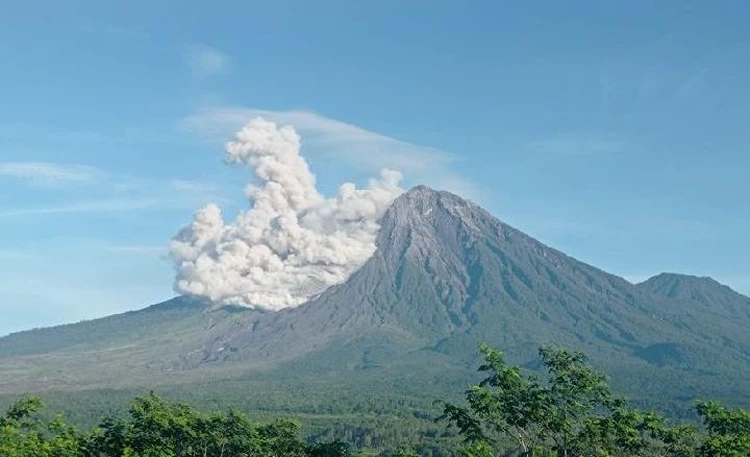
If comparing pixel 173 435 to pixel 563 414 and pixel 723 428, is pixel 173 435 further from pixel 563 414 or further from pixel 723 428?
pixel 723 428

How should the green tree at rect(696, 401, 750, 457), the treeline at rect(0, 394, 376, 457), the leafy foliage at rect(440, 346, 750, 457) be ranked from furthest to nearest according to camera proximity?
the treeline at rect(0, 394, 376, 457) → the leafy foliage at rect(440, 346, 750, 457) → the green tree at rect(696, 401, 750, 457)

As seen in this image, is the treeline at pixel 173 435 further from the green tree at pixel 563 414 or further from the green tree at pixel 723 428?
the green tree at pixel 723 428

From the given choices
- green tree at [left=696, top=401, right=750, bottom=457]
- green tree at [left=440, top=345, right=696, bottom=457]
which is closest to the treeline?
green tree at [left=440, top=345, right=696, bottom=457]

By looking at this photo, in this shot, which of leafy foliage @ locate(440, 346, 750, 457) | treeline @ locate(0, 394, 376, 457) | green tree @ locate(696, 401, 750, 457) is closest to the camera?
green tree @ locate(696, 401, 750, 457)

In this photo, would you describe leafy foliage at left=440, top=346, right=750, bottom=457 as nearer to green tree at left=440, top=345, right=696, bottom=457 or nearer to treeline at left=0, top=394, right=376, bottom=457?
green tree at left=440, top=345, right=696, bottom=457

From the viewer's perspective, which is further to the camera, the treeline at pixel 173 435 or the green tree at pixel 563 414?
the treeline at pixel 173 435

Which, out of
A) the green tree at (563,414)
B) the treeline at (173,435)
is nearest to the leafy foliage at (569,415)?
the green tree at (563,414)

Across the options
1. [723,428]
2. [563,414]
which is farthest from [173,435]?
[723,428]

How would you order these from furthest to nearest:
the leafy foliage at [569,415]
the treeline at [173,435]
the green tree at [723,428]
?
1. the treeline at [173,435]
2. the leafy foliage at [569,415]
3. the green tree at [723,428]

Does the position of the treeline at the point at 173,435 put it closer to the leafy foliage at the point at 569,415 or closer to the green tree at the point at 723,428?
the leafy foliage at the point at 569,415

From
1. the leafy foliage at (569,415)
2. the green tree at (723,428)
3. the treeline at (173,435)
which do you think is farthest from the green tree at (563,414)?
the treeline at (173,435)

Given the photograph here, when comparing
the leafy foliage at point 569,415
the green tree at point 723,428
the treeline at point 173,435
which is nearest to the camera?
the green tree at point 723,428
